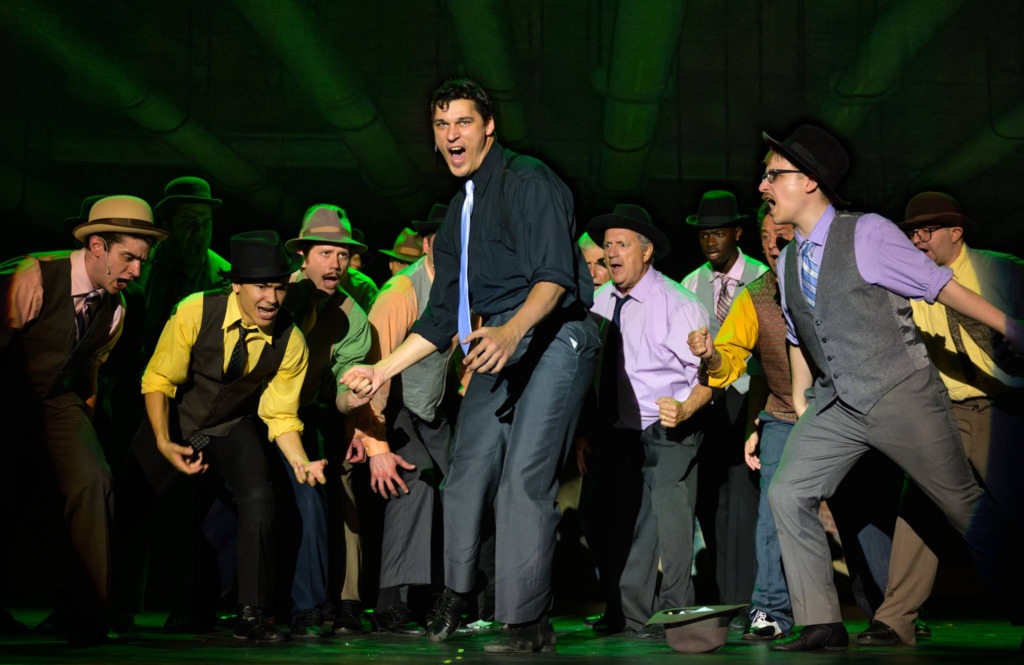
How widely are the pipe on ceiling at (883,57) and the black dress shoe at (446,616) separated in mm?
5101

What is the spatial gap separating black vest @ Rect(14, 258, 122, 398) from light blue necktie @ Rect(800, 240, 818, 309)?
7.99ft

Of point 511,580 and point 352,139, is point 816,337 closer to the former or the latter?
point 511,580

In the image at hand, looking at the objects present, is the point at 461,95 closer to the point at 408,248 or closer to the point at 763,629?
the point at 763,629

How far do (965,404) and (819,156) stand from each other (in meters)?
1.22

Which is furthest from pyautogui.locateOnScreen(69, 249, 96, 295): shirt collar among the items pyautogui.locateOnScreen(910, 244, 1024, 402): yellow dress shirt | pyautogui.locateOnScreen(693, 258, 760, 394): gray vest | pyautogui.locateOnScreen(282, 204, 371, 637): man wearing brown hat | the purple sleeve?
pyautogui.locateOnScreen(910, 244, 1024, 402): yellow dress shirt

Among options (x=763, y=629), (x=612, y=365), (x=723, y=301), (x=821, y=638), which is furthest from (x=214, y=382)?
(x=723, y=301)

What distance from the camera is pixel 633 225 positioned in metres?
4.90

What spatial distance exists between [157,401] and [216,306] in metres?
0.41

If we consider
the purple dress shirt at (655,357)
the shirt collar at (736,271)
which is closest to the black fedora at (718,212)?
the shirt collar at (736,271)

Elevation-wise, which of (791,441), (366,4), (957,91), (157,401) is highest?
(366,4)

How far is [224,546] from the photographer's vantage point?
4734 millimetres

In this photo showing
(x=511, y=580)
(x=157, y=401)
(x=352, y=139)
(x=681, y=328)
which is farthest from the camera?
(x=352, y=139)

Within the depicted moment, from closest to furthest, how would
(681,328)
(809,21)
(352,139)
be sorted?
(681,328), (809,21), (352,139)

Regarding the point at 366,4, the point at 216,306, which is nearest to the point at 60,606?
the point at 216,306
